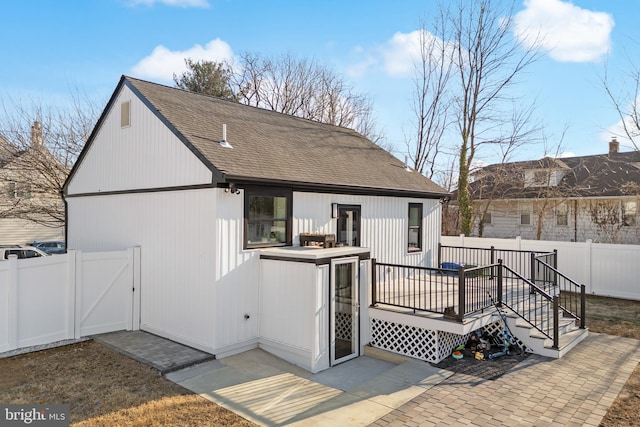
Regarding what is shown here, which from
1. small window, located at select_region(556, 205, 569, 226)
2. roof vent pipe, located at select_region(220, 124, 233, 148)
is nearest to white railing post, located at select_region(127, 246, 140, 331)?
roof vent pipe, located at select_region(220, 124, 233, 148)

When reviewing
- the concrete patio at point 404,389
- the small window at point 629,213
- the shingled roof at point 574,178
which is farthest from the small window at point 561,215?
the concrete patio at point 404,389

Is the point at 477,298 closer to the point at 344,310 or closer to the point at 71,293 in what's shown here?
the point at 344,310

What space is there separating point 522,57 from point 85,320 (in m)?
19.9

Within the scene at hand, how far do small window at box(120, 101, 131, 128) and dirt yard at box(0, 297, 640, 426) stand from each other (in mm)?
4966

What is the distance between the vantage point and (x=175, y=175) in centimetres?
760

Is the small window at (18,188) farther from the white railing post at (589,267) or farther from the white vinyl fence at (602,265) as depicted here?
the white railing post at (589,267)

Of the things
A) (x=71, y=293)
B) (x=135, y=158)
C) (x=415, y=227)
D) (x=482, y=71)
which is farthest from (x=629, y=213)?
(x=71, y=293)

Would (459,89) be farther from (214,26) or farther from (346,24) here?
(214,26)

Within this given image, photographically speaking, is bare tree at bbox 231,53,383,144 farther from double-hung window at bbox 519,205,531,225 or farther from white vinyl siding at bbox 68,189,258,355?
white vinyl siding at bbox 68,189,258,355

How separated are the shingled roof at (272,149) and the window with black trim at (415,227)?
49 centimetres

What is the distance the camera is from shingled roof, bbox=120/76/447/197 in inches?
290

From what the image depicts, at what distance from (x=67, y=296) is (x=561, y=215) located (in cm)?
2239

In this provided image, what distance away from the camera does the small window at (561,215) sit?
20642 millimetres

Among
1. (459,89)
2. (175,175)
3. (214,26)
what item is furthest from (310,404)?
(459,89)
